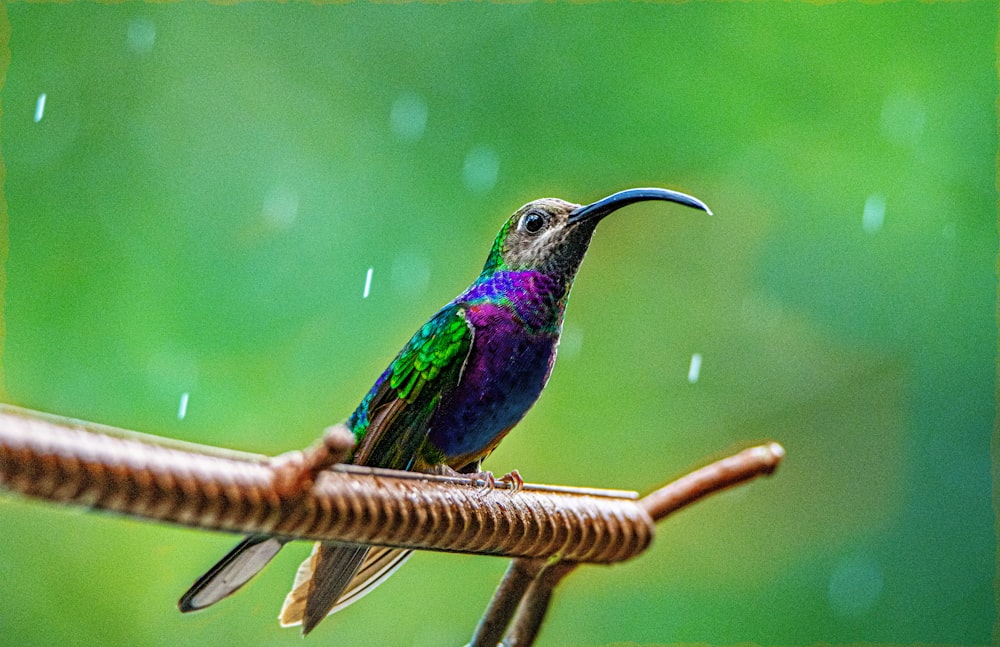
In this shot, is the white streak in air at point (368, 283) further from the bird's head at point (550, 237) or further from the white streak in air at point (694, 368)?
the bird's head at point (550, 237)

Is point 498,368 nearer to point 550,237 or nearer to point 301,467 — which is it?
point 550,237

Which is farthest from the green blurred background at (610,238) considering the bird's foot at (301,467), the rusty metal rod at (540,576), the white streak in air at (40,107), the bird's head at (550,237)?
Result: the bird's foot at (301,467)

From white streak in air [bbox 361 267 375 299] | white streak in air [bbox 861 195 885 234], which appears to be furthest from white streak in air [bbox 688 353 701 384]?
white streak in air [bbox 361 267 375 299]

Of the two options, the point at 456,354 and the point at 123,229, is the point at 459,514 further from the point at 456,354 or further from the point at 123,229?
the point at 123,229

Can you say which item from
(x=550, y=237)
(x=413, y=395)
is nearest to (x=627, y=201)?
(x=550, y=237)

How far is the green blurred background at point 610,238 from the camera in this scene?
3055mm

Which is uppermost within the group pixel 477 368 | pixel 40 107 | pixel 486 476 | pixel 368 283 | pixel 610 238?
pixel 610 238

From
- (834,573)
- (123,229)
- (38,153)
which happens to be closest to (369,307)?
(123,229)

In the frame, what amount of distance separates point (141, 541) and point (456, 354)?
5.76 feet

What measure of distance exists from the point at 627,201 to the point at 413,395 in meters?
0.38

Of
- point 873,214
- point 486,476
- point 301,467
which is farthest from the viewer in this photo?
point 873,214

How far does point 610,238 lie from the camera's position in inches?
140

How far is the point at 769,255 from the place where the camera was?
11.8ft

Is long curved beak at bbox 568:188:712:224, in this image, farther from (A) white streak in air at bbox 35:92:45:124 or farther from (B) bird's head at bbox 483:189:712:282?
(A) white streak in air at bbox 35:92:45:124
